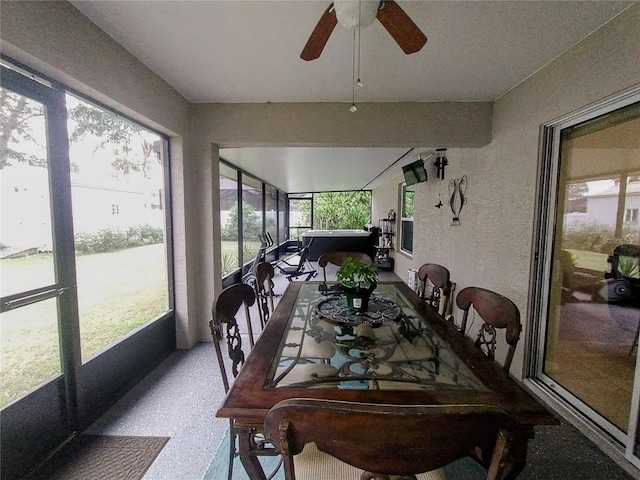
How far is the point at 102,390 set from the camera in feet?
6.20

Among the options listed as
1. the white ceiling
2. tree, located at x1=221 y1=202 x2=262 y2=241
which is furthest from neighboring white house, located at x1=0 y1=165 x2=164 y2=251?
tree, located at x1=221 y1=202 x2=262 y2=241

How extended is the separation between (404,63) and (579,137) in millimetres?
1294

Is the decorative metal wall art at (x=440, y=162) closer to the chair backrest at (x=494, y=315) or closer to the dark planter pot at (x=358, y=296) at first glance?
the chair backrest at (x=494, y=315)

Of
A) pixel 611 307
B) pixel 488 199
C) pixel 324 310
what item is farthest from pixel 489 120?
pixel 324 310

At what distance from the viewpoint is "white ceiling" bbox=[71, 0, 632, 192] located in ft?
→ 4.85

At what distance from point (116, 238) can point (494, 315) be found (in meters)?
2.47

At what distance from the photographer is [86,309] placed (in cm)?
182

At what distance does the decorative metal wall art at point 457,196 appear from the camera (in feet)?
10.5

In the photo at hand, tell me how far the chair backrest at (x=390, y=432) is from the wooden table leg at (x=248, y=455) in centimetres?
28

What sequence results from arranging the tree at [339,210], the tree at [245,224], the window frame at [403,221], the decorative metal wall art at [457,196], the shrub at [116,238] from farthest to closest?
the tree at [339,210], the window frame at [403,221], the tree at [245,224], the decorative metal wall art at [457,196], the shrub at [116,238]

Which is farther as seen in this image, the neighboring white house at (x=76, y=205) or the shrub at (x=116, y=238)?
the shrub at (x=116, y=238)

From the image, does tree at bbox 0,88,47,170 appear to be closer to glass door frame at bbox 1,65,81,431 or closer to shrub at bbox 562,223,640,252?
glass door frame at bbox 1,65,81,431

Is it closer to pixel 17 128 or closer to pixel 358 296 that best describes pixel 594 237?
pixel 358 296

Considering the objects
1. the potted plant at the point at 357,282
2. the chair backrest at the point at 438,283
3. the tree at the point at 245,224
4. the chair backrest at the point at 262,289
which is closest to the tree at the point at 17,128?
the chair backrest at the point at 262,289
